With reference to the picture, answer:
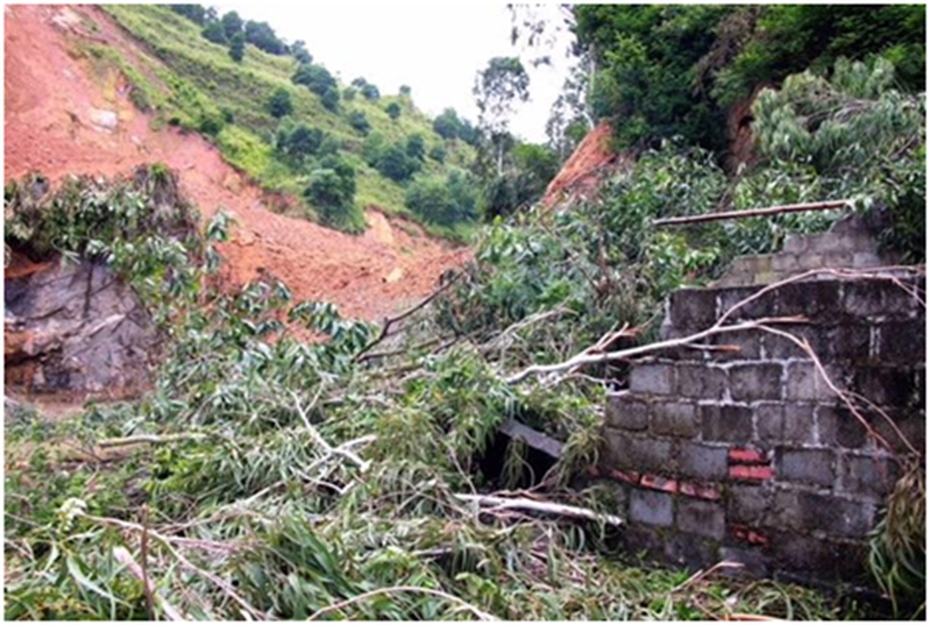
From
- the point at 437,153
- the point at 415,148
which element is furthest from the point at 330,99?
the point at 437,153

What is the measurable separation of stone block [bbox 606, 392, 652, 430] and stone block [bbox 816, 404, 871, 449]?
0.58m

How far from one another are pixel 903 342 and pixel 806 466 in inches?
17.6

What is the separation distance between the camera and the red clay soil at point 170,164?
12992 mm

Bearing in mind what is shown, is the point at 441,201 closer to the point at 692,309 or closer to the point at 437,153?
the point at 437,153

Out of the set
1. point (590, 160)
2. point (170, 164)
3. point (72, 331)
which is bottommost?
point (72, 331)

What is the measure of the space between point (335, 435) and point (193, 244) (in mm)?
4783

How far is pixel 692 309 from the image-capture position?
8.93ft

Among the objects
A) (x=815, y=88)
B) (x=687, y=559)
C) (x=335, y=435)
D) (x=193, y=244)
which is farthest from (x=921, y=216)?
(x=193, y=244)

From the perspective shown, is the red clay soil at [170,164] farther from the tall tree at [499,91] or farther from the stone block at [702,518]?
the stone block at [702,518]

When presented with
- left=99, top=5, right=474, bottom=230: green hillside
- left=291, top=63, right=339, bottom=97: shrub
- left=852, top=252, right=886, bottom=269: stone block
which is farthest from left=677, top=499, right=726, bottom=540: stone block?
left=291, top=63, right=339, bottom=97: shrub

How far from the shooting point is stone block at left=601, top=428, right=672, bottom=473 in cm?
261

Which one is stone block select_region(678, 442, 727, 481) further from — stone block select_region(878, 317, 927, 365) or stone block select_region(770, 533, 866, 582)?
stone block select_region(878, 317, 927, 365)

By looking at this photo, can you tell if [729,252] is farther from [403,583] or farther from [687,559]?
[403,583]

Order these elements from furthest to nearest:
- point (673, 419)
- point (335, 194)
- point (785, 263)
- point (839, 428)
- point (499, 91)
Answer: point (499, 91) < point (335, 194) < point (785, 263) < point (673, 419) < point (839, 428)
